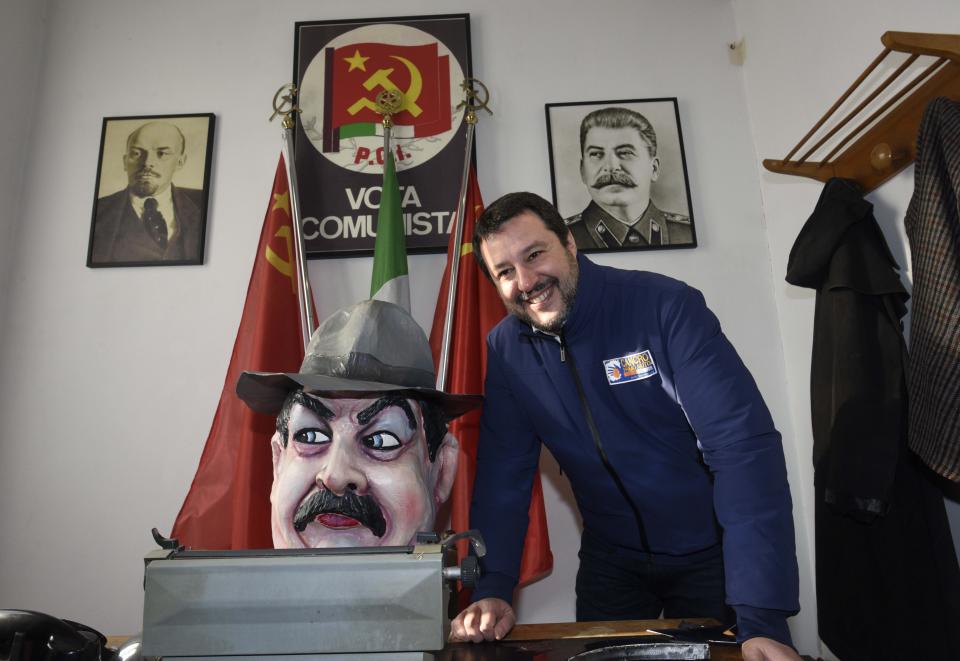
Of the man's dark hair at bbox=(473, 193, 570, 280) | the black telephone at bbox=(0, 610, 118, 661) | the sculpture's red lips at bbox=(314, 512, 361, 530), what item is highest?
the man's dark hair at bbox=(473, 193, 570, 280)

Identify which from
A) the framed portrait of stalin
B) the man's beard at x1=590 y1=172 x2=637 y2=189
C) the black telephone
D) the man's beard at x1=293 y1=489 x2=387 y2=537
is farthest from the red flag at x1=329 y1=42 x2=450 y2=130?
the black telephone

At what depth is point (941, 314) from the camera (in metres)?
1.22

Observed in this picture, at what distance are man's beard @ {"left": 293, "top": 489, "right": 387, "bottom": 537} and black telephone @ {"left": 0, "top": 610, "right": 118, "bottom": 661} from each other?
35 centimetres

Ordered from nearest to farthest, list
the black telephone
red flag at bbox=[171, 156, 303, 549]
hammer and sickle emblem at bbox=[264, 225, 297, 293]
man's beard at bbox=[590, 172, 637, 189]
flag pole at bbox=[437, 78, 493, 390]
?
the black telephone
red flag at bbox=[171, 156, 303, 549]
flag pole at bbox=[437, 78, 493, 390]
hammer and sickle emblem at bbox=[264, 225, 297, 293]
man's beard at bbox=[590, 172, 637, 189]

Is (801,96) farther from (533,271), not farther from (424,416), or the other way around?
(424,416)

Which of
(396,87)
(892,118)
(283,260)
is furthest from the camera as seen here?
(396,87)

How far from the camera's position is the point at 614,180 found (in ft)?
7.72

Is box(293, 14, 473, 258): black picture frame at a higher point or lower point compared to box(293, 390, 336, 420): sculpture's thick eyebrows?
higher

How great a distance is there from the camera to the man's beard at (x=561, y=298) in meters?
1.43

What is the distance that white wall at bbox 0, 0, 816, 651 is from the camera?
2131 millimetres

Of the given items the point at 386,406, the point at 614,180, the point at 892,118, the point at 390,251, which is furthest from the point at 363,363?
the point at 614,180

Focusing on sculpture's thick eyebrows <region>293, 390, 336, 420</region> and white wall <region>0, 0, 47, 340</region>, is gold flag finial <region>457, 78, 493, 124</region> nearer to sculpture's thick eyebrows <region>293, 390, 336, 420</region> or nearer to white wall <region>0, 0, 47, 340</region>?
sculpture's thick eyebrows <region>293, 390, 336, 420</region>

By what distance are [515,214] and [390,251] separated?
0.73 m

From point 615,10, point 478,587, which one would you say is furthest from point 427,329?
point 615,10
